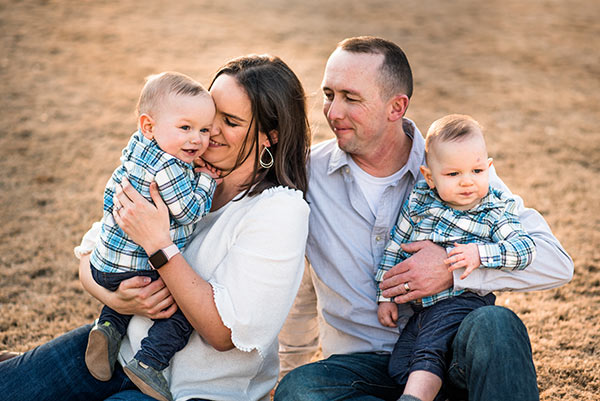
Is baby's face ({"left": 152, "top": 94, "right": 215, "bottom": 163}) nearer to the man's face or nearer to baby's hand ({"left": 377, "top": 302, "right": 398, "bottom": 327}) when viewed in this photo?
the man's face

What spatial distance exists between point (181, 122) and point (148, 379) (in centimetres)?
106

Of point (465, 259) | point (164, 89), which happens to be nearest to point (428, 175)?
point (465, 259)

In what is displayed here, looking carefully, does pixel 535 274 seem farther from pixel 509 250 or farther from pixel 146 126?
pixel 146 126

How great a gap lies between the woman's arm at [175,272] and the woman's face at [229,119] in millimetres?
351

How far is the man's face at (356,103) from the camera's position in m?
3.06

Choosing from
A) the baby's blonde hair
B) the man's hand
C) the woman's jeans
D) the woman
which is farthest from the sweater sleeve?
the baby's blonde hair

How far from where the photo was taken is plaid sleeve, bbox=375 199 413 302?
2.82 m

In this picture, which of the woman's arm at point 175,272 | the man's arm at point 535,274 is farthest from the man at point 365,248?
the woman's arm at point 175,272

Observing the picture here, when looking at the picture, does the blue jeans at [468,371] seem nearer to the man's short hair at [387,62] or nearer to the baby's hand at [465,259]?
the baby's hand at [465,259]

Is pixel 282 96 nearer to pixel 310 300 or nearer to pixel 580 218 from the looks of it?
pixel 310 300

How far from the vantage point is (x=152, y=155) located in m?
2.49

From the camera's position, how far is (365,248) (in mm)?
2965

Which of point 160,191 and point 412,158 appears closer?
point 160,191

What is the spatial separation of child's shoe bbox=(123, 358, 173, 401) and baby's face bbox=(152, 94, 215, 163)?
88cm
